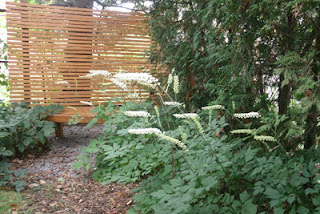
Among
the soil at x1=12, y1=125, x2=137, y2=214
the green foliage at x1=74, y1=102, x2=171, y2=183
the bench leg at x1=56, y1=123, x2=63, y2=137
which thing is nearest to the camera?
the soil at x1=12, y1=125, x2=137, y2=214

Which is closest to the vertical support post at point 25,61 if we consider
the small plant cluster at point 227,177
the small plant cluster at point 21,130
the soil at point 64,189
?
the small plant cluster at point 21,130

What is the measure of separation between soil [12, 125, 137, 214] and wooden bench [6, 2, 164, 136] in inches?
42.4

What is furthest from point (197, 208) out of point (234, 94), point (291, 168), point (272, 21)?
point (272, 21)

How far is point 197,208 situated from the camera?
1.62 meters

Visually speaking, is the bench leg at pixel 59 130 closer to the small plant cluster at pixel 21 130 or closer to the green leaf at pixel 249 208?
the small plant cluster at pixel 21 130

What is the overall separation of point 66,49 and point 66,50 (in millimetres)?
30

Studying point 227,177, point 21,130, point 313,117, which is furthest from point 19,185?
point 313,117

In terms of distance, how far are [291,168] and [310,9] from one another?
2.92 feet

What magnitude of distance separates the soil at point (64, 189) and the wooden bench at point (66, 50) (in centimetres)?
108

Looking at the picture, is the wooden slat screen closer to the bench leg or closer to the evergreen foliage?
the bench leg

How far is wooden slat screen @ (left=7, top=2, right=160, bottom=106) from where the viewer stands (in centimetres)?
473

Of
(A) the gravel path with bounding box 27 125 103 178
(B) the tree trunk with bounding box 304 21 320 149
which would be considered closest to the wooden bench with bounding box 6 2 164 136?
(A) the gravel path with bounding box 27 125 103 178

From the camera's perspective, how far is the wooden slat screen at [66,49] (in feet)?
15.5

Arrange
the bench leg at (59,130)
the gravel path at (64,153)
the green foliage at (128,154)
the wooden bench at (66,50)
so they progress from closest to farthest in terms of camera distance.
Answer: the green foliage at (128,154) < the gravel path at (64,153) < the bench leg at (59,130) < the wooden bench at (66,50)
